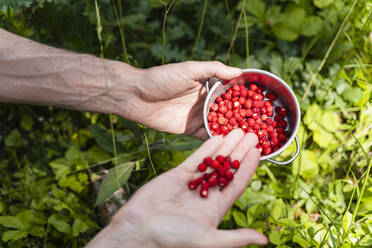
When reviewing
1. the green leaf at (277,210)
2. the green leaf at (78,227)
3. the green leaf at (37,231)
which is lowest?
the green leaf at (37,231)

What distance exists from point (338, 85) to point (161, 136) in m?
1.55

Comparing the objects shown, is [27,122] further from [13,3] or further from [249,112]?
[249,112]

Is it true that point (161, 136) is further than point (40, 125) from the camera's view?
No

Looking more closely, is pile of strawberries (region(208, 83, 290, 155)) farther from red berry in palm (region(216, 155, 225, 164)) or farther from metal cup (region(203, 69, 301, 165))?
red berry in palm (region(216, 155, 225, 164))

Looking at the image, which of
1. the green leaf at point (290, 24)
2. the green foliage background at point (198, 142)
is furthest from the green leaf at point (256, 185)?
the green leaf at point (290, 24)

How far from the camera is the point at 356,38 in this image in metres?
2.69

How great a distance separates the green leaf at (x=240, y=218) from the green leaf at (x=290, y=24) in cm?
165

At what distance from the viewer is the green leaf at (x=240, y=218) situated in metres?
2.12

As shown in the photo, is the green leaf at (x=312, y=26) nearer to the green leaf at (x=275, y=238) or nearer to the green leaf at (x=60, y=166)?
the green leaf at (x=275, y=238)

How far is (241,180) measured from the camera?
5.75 feet

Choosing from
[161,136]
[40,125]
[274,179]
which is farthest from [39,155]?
[274,179]

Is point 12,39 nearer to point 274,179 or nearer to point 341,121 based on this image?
point 274,179

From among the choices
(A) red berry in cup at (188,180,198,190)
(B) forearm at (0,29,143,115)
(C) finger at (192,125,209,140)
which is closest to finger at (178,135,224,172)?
(A) red berry in cup at (188,180,198,190)

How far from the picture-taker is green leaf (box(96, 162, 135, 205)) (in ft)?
6.64
